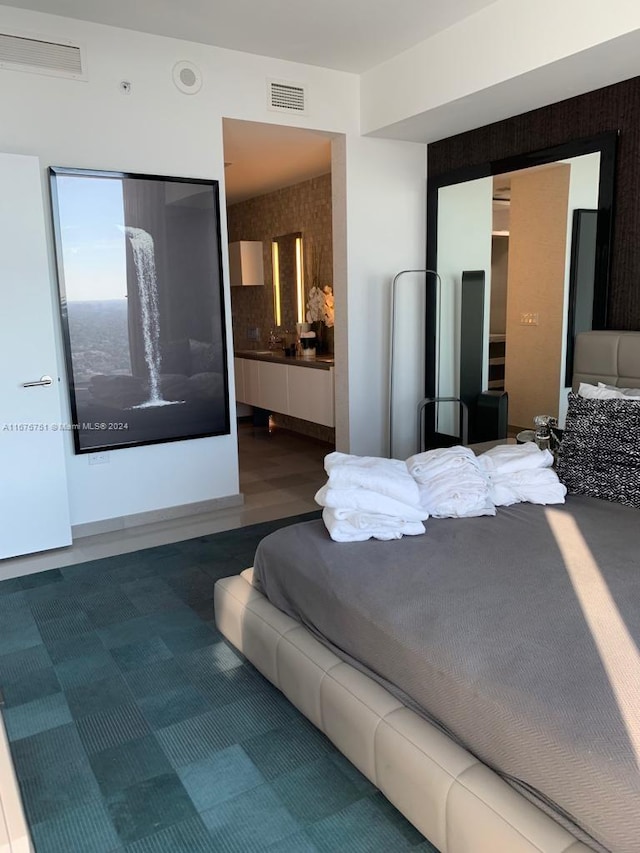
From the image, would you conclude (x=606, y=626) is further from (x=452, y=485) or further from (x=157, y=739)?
(x=157, y=739)

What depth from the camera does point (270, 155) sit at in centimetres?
521

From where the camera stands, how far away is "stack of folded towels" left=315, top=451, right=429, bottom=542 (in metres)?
2.48

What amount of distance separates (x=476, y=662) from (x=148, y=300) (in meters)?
3.09

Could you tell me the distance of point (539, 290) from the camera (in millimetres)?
4066

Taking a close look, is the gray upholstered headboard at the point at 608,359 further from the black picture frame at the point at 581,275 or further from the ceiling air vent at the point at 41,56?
the ceiling air vent at the point at 41,56

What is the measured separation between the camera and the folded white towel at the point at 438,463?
111 inches

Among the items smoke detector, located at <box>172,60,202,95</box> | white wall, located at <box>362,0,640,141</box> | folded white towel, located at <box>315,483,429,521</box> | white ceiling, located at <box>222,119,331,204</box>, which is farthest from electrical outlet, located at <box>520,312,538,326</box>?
smoke detector, located at <box>172,60,202,95</box>

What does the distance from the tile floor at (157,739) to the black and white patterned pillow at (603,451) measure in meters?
1.63

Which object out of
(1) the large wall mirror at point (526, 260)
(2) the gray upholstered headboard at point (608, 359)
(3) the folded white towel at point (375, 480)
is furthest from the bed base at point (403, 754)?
(1) the large wall mirror at point (526, 260)

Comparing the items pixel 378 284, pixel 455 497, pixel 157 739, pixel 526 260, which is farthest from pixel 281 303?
pixel 157 739

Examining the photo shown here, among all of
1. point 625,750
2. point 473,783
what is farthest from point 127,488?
point 625,750

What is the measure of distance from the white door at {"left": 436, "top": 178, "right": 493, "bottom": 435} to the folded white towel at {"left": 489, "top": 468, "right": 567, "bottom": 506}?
1.73 m

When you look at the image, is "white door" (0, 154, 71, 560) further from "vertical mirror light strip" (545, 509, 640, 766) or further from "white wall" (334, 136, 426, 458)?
"vertical mirror light strip" (545, 509, 640, 766)

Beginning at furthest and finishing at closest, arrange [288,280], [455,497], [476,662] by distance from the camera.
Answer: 1. [288,280]
2. [455,497]
3. [476,662]
